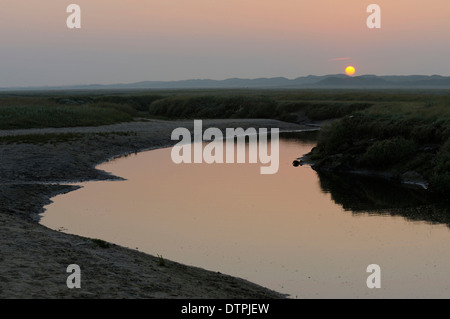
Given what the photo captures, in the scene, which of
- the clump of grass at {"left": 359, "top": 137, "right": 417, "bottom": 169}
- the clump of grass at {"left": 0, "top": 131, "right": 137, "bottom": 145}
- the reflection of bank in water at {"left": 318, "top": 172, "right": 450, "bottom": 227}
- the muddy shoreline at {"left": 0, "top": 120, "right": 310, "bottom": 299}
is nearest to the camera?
the muddy shoreline at {"left": 0, "top": 120, "right": 310, "bottom": 299}

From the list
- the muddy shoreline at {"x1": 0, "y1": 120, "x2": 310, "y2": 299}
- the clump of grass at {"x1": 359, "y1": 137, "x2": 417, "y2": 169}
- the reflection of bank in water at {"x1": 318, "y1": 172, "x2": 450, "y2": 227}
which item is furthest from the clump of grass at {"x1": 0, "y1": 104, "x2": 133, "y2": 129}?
the clump of grass at {"x1": 359, "y1": 137, "x2": 417, "y2": 169}

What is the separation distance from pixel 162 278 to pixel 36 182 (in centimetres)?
1575

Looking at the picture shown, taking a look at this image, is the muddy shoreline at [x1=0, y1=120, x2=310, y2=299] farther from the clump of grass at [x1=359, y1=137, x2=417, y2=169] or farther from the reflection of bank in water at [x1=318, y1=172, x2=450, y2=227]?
the clump of grass at [x1=359, y1=137, x2=417, y2=169]

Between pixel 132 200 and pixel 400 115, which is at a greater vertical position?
pixel 400 115

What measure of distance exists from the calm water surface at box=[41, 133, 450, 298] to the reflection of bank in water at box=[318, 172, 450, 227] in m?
0.05

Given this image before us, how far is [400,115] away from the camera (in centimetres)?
3709

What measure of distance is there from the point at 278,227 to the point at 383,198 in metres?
8.13

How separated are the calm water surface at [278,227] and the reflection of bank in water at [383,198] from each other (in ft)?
0.16

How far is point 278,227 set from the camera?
19422 mm

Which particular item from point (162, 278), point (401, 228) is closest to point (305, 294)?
point (162, 278)

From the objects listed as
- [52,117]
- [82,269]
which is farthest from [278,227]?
[52,117]

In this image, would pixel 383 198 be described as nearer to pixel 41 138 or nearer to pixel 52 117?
pixel 41 138

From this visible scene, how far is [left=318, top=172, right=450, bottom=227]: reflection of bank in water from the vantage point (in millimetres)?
22578
